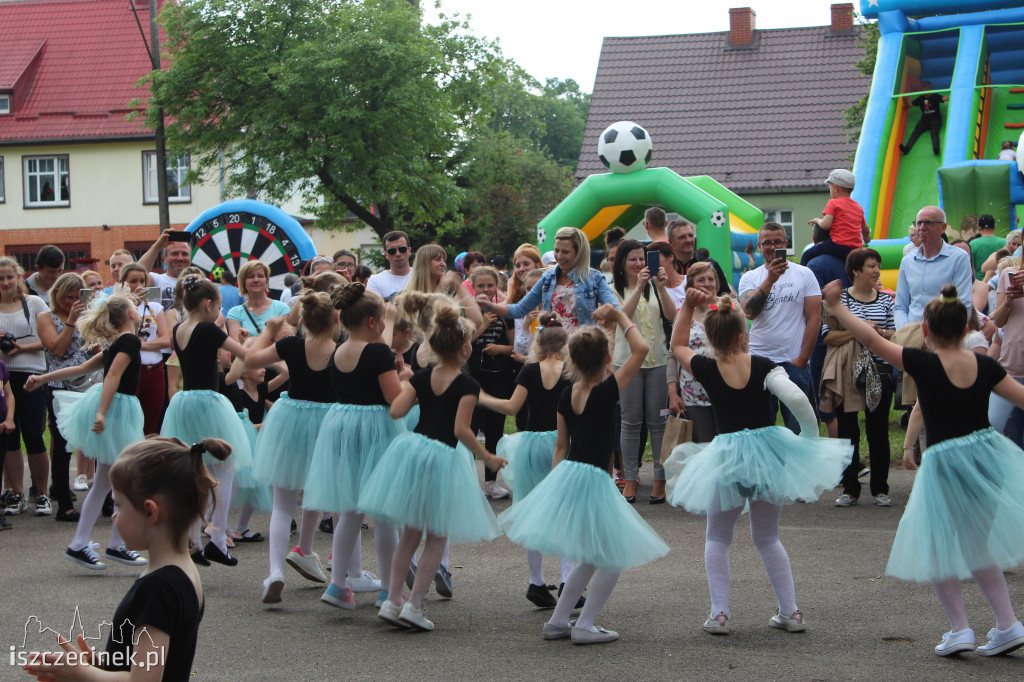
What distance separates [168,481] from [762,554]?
3.42 m

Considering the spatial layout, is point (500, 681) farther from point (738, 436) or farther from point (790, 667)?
point (738, 436)

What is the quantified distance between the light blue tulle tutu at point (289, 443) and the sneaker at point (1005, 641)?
11.8 feet

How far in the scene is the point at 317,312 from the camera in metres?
6.54

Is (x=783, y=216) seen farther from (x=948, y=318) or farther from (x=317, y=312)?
(x=948, y=318)

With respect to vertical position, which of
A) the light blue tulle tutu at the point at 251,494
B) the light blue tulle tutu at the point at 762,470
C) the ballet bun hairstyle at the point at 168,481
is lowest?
the light blue tulle tutu at the point at 251,494

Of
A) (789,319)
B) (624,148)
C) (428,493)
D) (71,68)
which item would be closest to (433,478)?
(428,493)

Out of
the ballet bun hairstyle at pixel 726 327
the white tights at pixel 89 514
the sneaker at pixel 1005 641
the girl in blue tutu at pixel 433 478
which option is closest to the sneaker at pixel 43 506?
the white tights at pixel 89 514

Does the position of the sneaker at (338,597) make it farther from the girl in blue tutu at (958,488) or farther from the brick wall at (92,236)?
the brick wall at (92,236)

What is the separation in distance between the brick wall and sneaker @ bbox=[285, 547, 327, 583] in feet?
122

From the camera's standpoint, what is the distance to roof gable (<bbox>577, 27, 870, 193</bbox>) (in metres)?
35.8

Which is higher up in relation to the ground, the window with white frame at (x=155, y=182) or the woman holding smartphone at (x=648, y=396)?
the window with white frame at (x=155, y=182)

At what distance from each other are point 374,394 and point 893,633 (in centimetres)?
292

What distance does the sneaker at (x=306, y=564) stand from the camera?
6406 millimetres

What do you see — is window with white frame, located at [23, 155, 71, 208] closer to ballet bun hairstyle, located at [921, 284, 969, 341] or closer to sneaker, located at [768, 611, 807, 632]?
sneaker, located at [768, 611, 807, 632]
